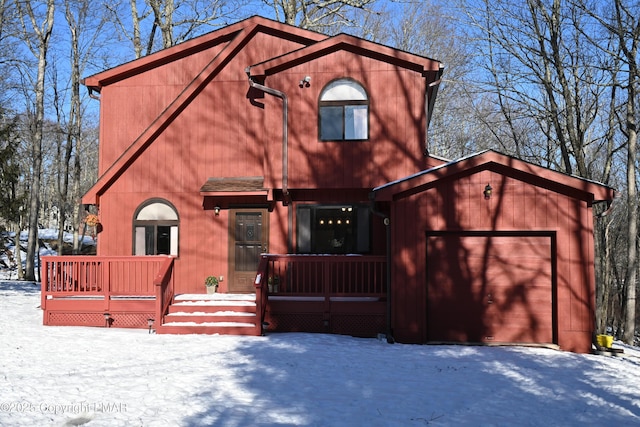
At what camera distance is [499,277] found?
9.74 metres

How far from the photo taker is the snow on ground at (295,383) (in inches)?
214

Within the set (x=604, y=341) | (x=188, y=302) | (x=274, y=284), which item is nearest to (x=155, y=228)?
(x=188, y=302)

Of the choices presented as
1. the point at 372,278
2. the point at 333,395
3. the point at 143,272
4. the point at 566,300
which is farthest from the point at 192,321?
the point at 566,300

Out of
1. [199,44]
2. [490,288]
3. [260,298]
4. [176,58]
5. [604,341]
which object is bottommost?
[604,341]

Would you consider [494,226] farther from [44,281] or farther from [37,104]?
[37,104]

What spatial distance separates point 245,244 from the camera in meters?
12.4

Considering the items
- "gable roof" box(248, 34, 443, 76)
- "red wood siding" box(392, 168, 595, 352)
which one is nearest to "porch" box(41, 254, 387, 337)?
"red wood siding" box(392, 168, 595, 352)

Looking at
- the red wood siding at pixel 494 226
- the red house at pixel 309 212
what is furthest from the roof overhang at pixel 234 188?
the red wood siding at pixel 494 226

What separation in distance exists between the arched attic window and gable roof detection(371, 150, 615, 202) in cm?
559

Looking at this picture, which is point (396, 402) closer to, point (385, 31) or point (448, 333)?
point (448, 333)

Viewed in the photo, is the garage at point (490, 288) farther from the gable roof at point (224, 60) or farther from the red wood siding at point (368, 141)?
the gable roof at point (224, 60)

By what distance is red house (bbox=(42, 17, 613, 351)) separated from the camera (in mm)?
9656

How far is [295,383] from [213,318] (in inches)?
155

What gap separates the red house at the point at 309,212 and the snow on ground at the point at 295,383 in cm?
84
